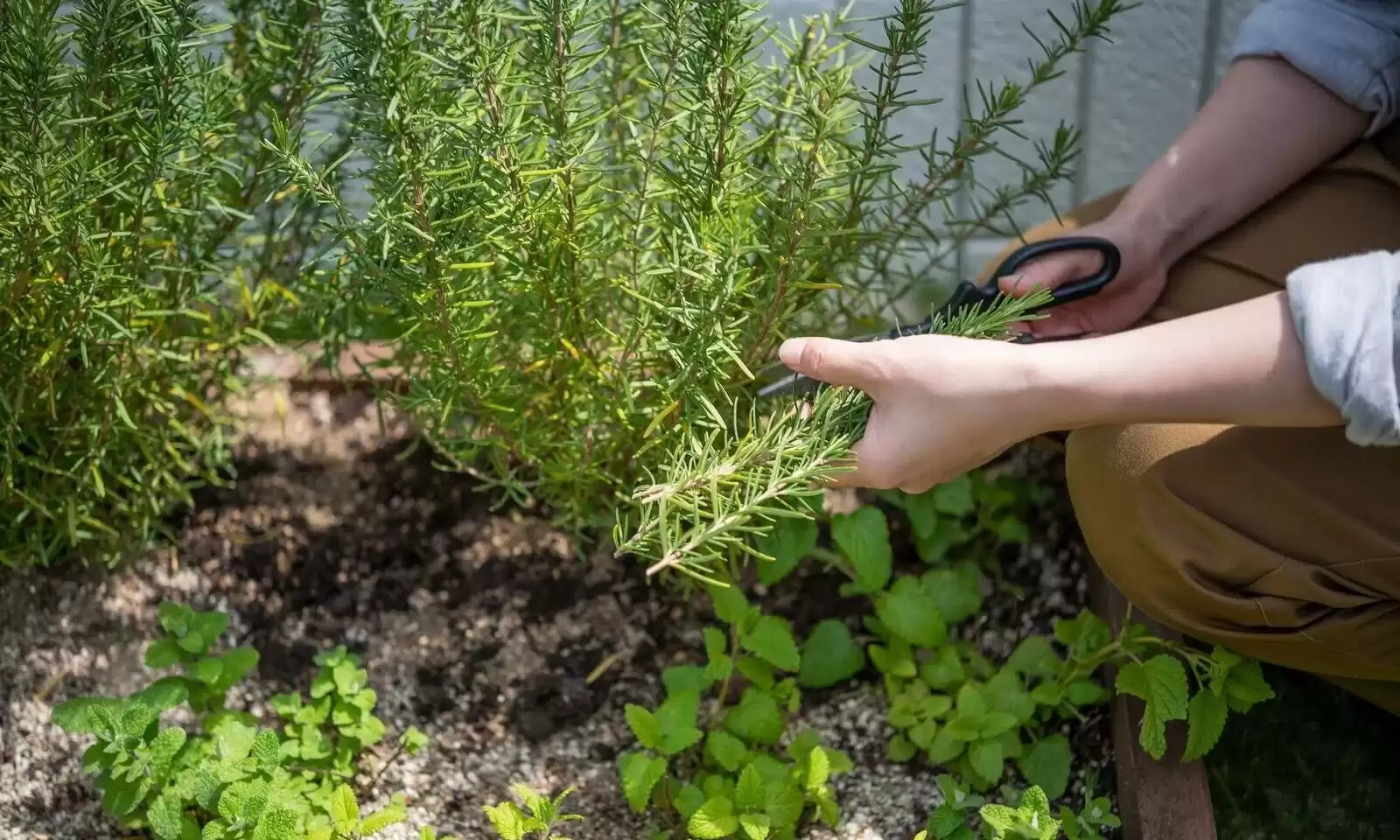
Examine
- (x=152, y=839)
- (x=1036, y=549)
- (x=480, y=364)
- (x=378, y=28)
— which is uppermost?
(x=378, y=28)

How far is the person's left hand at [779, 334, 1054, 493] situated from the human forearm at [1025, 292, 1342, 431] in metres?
0.02

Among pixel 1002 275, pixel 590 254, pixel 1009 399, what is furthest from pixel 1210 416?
pixel 590 254

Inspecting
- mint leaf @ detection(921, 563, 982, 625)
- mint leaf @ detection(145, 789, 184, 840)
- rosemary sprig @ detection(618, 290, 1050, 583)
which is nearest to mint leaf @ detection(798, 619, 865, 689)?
mint leaf @ detection(921, 563, 982, 625)

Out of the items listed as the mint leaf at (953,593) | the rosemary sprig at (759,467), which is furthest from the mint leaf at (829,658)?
the rosemary sprig at (759,467)

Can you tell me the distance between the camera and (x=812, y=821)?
1.30m

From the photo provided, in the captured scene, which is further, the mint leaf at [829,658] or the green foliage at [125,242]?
the mint leaf at [829,658]

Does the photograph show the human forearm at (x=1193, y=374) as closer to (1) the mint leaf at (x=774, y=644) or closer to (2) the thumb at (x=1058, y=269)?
(2) the thumb at (x=1058, y=269)

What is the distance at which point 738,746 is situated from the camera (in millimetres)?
1271

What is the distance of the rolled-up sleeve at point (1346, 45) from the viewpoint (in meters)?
1.27

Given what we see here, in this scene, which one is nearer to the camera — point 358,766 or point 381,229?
point 381,229

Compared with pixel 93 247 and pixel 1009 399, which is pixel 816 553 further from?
pixel 93 247

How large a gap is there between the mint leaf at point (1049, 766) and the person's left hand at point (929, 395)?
425 millimetres

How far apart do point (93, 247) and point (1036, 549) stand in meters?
1.18

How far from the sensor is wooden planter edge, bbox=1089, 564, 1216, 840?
1.22 m
